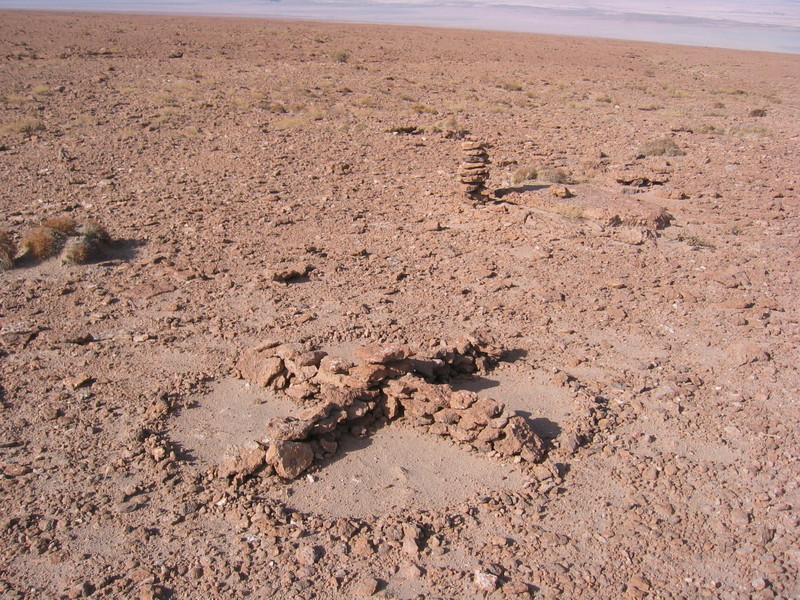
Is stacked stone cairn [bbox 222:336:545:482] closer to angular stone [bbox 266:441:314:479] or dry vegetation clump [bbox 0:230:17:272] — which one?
angular stone [bbox 266:441:314:479]

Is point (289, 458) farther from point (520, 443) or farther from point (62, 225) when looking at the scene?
point (62, 225)

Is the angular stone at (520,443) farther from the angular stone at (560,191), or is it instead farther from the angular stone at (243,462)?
the angular stone at (560,191)

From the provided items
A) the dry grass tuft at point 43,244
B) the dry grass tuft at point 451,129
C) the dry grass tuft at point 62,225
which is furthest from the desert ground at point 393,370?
the dry grass tuft at point 451,129

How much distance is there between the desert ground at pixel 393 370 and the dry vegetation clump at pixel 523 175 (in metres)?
0.07

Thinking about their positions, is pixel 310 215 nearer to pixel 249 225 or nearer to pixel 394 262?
pixel 249 225

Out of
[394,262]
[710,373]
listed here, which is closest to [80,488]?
[394,262]

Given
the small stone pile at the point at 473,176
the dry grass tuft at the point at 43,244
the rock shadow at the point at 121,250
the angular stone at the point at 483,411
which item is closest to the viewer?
the angular stone at the point at 483,411

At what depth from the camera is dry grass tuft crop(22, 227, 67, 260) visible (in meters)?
9.48

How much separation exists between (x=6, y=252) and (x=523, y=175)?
31.0ft

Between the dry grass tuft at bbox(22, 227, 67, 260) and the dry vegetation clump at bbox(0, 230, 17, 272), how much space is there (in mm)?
163

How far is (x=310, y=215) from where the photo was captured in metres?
11.5

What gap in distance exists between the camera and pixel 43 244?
9508 millimetres

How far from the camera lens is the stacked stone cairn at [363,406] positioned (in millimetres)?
5480

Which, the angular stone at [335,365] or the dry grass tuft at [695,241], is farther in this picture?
the dry grass tuft at [695,241]
